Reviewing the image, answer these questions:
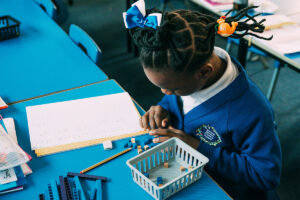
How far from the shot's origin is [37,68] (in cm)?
175

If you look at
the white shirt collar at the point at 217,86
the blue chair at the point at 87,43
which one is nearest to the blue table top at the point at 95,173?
the white shirt collar at the point at 217,86

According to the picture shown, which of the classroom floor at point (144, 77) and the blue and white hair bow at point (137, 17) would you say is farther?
the classroom floor at point (144, 77)

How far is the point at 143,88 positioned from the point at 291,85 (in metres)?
1.29

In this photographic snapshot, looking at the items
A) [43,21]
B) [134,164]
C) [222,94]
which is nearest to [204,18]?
[222,94]

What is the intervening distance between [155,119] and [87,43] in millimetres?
762

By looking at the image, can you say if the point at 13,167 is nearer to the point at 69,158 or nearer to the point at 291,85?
the point at 69,158

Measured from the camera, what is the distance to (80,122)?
1.38 m

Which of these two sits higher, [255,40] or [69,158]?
[255,40]

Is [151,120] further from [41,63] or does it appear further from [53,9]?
[53,9]

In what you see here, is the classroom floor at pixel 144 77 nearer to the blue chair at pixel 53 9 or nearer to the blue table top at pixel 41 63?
the blue chair at pixel 53 9

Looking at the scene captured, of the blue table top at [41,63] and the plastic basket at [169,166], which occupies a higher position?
the blue table top at [41,63]

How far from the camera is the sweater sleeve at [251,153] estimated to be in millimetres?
1104

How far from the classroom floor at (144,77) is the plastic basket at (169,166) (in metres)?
1.13

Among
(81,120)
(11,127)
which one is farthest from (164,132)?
(11,127)
